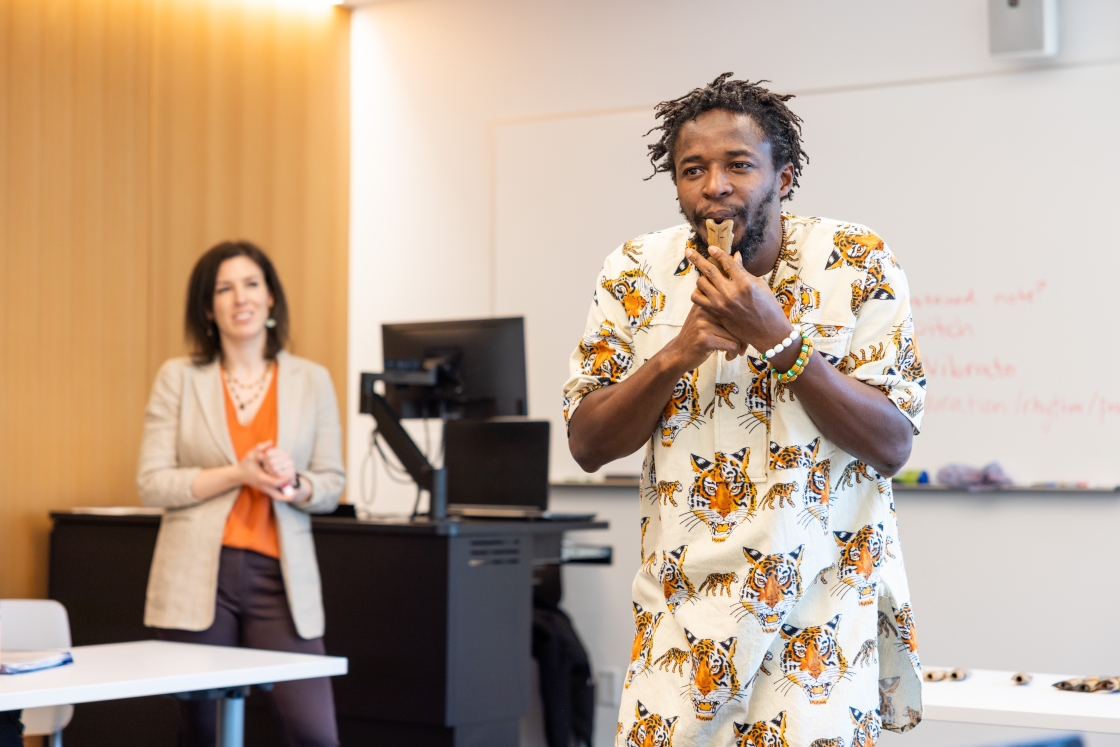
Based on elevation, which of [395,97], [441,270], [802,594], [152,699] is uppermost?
[395,97]

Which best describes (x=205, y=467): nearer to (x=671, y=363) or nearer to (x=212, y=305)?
(x=212, y=305)

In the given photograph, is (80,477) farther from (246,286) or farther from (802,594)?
(802,594)

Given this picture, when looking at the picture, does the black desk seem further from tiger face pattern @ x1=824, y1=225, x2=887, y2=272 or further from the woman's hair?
tiger face pattern @ x1=824, y1=225, x2=887, y2=272

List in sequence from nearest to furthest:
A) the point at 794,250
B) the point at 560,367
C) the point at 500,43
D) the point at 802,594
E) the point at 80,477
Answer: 1. the point at 802,594
2. the point at 794,250
3. the point at 80,477
4. the point at 560,367
5. the point at 500,43

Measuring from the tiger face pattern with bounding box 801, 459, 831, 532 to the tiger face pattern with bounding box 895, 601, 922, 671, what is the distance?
14cm

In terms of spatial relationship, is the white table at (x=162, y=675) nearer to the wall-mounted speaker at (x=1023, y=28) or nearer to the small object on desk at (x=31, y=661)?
the small object on desk at (x=31, y=661)

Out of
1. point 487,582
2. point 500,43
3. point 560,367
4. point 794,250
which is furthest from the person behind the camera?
point 500,43

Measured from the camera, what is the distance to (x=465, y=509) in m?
4.16

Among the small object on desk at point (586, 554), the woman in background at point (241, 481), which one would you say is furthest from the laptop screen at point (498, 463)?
the woman in background at point (241, 481)

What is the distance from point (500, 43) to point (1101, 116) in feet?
7.68

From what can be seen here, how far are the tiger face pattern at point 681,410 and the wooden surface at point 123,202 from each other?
318 centimetres

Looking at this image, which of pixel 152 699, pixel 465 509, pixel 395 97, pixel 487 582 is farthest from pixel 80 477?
pixel 395 97

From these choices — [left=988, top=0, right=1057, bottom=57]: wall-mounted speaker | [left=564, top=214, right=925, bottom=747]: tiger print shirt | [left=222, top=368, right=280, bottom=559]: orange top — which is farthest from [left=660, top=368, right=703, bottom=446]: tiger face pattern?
[left=988, top=0, right=1057, bottom=57]: wall-mounted speaker

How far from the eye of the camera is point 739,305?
124 cm
